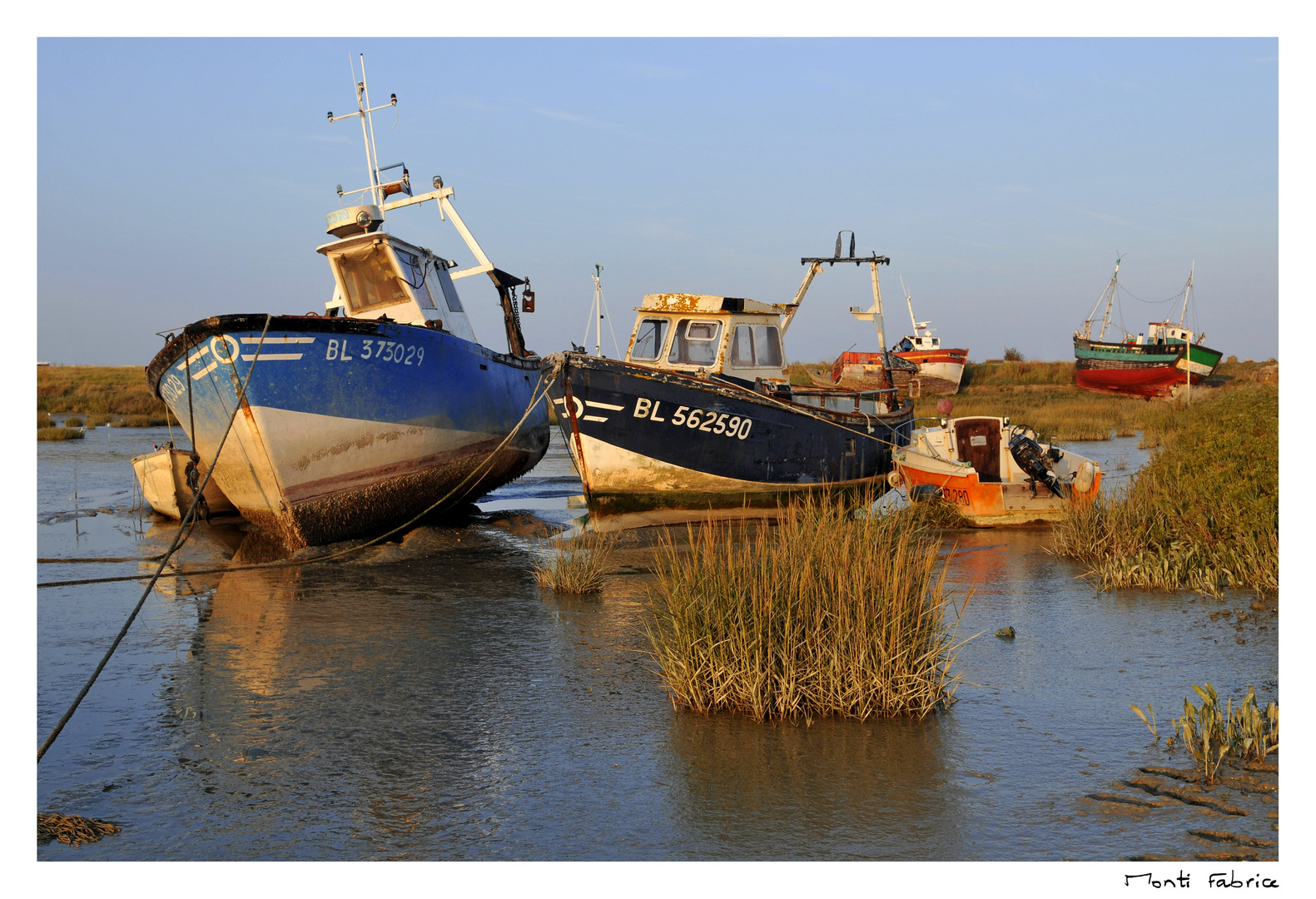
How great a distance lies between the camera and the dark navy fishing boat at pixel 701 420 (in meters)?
14.2

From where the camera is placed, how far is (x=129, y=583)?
10766 millimetres

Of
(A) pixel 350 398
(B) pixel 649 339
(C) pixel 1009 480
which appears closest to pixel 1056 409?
(C) pixel 1009 480

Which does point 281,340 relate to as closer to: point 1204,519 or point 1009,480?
point 1204,519

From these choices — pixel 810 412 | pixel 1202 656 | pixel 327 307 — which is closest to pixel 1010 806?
pixel 1202 656

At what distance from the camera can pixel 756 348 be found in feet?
53.4

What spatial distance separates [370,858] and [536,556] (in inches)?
315

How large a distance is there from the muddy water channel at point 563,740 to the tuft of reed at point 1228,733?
0.17 metres

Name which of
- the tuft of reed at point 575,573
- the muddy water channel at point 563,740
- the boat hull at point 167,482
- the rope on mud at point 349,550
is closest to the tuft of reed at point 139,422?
the boat hull at point 167,482

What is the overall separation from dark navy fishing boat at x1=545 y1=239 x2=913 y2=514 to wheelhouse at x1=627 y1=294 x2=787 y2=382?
2cm

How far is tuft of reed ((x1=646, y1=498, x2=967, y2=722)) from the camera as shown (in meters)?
5.98

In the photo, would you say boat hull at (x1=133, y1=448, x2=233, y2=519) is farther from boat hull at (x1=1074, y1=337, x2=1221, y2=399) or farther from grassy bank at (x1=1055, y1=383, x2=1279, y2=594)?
boat hull at (x1=1074, y1=337, x2=1221, y2=399)

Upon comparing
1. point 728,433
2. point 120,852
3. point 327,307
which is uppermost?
point 327,307

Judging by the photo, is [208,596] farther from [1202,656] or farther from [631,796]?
[1202,656]

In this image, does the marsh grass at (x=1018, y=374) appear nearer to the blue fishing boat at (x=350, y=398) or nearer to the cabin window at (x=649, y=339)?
the cabin window at (x=649, y=339)
